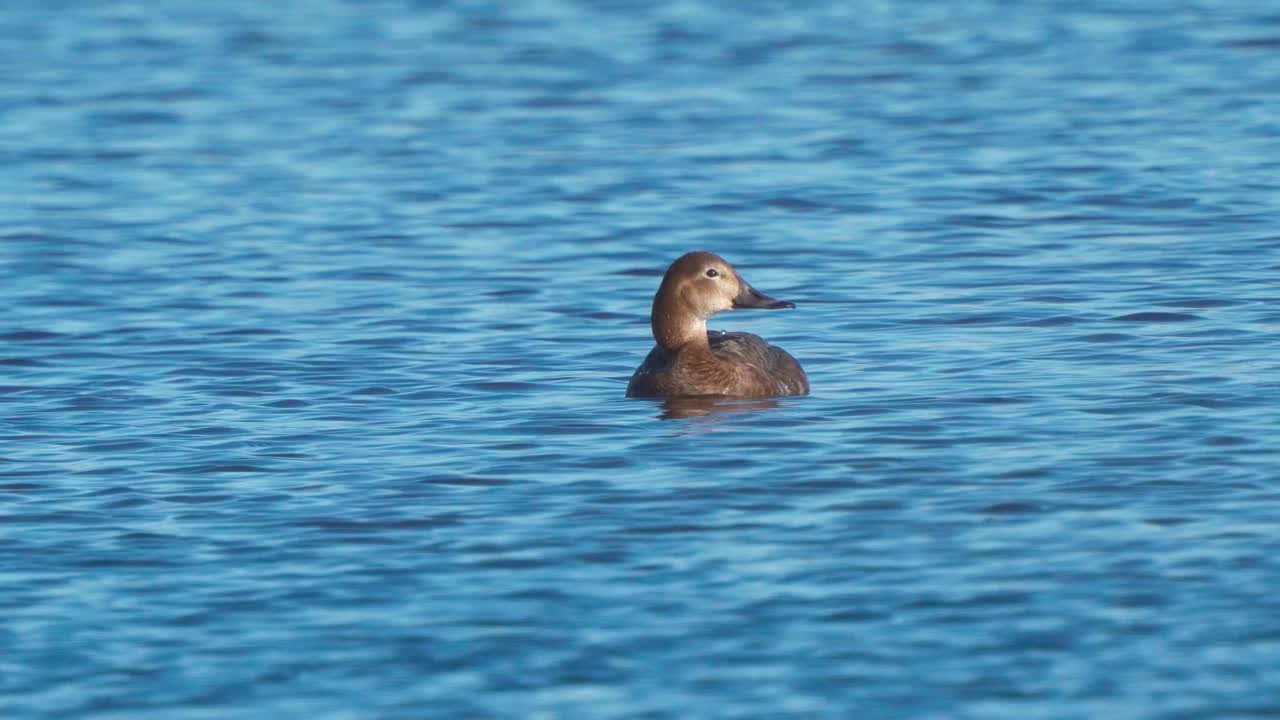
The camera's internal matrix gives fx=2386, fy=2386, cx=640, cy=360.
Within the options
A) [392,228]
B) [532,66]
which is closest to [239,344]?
[392,228]

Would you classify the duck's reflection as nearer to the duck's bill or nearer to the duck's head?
the duck's head

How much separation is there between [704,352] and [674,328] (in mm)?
287

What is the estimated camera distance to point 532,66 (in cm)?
2977

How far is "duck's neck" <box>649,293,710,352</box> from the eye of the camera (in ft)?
44.8

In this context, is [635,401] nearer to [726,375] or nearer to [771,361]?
[726,375]

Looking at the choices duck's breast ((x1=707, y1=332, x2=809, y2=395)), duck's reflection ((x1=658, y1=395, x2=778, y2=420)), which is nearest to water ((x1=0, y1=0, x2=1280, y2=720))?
duck's reflection ((x1=658, y1=395, x2=778, y2=420))

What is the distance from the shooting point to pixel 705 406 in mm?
13195

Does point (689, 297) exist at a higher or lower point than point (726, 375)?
higher

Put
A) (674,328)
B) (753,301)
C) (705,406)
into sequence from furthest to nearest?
(753,301) < (674,328) < (705,406)

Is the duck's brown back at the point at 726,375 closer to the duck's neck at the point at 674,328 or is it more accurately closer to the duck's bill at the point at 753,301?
the duck's neck at the point at 674,328

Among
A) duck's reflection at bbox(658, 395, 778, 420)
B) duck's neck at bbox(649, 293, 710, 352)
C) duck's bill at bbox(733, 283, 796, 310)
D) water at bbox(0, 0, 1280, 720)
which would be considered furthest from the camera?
duck's bill at bbox(733, 283, 796, 310)

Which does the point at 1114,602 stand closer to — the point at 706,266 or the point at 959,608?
the point at 959,608

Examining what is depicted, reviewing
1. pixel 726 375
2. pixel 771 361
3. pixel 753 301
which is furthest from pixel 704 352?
pixel 753 301

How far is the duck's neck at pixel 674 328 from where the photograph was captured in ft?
44.8
